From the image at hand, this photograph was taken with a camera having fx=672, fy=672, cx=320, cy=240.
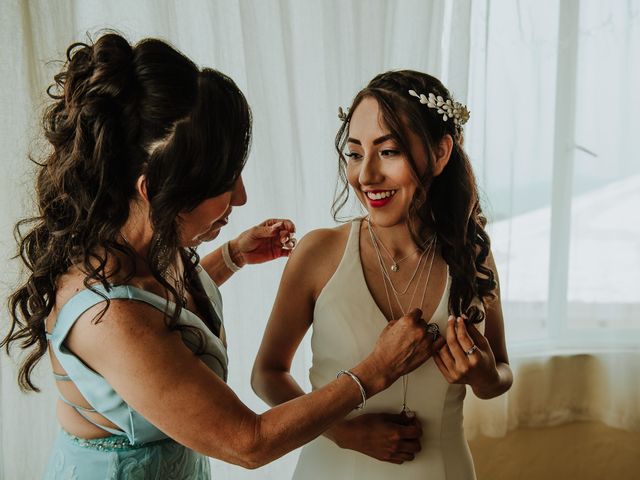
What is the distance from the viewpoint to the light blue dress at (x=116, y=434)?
1082 mm

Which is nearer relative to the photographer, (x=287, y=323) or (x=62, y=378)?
(x=62, y=378)

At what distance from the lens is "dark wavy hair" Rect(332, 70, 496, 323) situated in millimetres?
1393

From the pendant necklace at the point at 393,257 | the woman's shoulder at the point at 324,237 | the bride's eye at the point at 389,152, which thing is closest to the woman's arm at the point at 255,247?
the woman's shoulder at the point at 324,237

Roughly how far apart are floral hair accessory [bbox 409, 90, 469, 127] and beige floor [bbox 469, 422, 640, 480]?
1622 millimetres

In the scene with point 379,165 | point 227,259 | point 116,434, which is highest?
point 379,165

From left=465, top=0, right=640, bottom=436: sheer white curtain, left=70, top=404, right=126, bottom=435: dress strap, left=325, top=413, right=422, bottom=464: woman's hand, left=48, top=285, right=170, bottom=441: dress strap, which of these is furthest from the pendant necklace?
left=465, top=0, right=640, bottom=436: sheer white curtain

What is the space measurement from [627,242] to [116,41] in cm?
233

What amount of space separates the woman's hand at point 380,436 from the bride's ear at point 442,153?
1.74ft

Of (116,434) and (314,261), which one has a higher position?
(314,261)

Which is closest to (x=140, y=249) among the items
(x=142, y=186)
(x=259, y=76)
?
(x=142, y=186)

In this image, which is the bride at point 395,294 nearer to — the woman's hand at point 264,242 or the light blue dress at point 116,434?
the woman's hand at point 264,242

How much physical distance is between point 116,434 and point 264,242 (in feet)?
1.99

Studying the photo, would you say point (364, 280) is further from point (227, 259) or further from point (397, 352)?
point (227, 259)

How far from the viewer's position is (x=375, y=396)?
1426 millimetres
